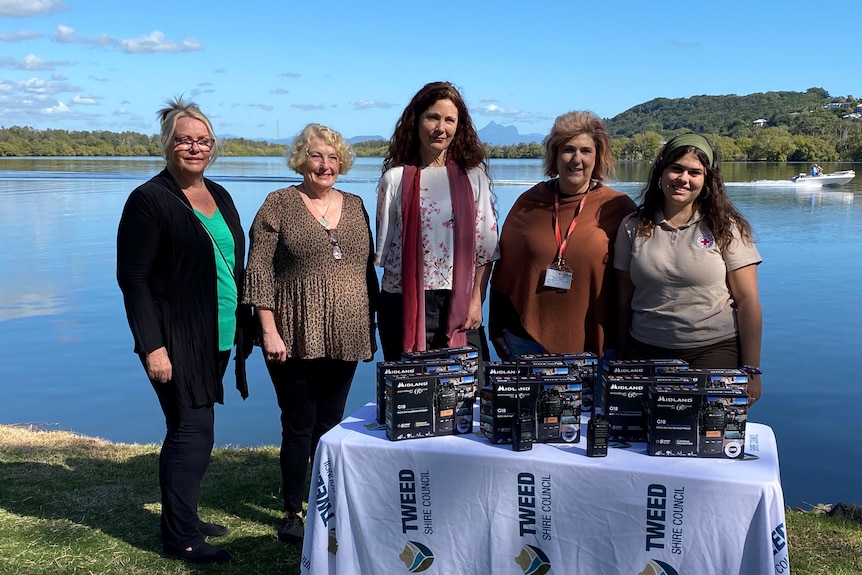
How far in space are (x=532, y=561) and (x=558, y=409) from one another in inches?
17.5

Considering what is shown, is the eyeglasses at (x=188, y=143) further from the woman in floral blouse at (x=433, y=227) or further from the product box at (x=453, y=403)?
the product box at (x=453, y=403)

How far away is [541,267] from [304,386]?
1069mm

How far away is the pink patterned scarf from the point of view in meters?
2.84

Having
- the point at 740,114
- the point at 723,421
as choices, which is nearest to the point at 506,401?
the point at 723,421

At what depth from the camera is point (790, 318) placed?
9602 mm

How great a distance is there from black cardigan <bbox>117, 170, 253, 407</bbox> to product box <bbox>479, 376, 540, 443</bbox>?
3.96 ft

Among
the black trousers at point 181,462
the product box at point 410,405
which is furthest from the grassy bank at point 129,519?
the product box at point 410,405

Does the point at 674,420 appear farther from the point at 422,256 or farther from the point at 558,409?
the point at 422,256

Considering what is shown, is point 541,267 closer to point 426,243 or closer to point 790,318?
point 426,243

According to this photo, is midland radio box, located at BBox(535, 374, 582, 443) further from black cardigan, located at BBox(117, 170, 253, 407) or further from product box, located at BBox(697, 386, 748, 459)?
black cardigan, located at BBox(117, 170, 253, 407)

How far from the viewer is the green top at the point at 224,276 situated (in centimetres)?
273

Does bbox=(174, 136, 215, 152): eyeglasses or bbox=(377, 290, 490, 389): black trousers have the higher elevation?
bbox=(174, 136, 215, 152): eyeglasses

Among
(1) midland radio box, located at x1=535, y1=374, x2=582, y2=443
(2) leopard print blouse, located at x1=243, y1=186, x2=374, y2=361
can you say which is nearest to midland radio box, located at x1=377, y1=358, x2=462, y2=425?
(1) midland radio box, located at x1=535, y1=374, x2=582, y2=443

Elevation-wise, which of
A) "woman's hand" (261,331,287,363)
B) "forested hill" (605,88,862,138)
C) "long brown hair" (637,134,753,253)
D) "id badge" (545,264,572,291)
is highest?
"forested hill" (605,88,862,138)
